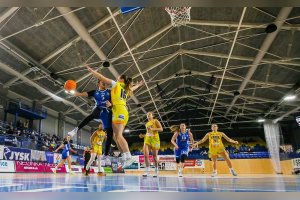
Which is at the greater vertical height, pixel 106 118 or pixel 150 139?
pixel 106 118

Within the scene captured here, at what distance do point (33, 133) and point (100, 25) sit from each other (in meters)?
12.3

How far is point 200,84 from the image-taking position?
2669 cm

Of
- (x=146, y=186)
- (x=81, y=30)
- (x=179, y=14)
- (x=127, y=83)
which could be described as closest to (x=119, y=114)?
(x=127, y=83)

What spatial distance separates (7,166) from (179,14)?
11303mm

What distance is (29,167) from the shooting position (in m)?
14.7

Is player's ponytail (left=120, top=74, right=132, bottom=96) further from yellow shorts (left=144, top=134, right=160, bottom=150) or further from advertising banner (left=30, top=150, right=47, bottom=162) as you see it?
advertising banner (left=30, top=150, right=47, bottom=162)

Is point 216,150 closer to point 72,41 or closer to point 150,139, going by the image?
point 150,139

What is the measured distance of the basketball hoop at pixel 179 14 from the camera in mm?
10383

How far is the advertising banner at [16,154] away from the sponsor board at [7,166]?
382 mm

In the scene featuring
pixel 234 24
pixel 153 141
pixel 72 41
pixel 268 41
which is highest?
pixel 234 24

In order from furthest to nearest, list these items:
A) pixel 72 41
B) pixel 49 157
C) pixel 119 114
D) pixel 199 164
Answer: pixel 199 164
pixel 49 157
pixel 72 41
pixel 119 114

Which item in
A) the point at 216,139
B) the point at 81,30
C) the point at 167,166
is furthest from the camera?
the point at 167,166

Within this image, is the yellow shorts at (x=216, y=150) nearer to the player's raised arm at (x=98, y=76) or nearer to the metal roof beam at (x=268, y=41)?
the player's raised arm at (x=98, y=76)

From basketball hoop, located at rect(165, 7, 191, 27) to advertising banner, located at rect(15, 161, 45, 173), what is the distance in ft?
36.9
